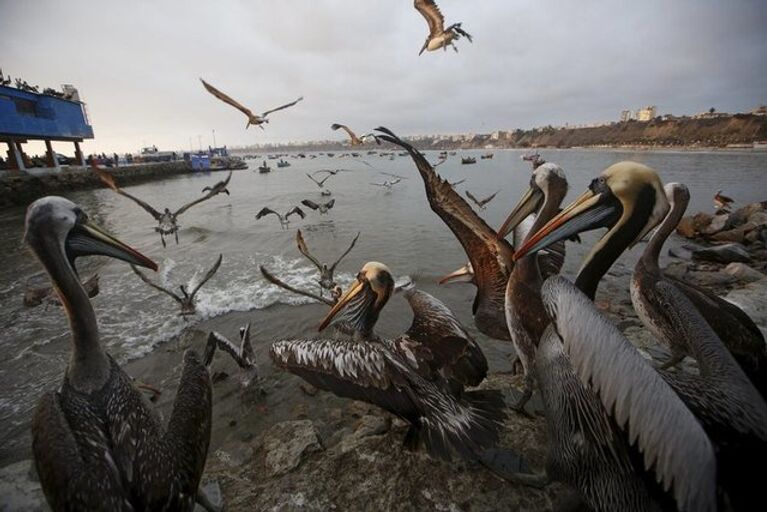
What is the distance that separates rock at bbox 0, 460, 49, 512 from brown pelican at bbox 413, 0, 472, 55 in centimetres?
1029

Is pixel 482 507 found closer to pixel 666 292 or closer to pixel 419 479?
pixel 419 479

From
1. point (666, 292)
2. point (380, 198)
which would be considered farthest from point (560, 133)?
point (666, 292)

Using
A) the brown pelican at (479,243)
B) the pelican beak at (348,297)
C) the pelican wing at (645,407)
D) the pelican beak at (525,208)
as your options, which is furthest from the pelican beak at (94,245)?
the pelican beak at (525,208)

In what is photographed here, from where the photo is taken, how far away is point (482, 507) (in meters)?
2.33

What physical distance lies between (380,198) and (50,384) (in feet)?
72.9

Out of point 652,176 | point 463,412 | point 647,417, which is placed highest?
point 652,176

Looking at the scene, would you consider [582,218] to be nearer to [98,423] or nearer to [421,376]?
[421,376]

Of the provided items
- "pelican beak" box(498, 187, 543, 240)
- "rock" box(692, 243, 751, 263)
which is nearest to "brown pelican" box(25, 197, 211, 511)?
"pelican beak" box(498, 187, 543, 240)

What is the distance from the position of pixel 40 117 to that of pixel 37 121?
3.68 feet

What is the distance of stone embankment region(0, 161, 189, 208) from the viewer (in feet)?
80.6

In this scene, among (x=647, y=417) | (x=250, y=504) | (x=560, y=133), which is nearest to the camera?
(x=647, y=417)

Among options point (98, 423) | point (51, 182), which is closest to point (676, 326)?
point (98, 423)

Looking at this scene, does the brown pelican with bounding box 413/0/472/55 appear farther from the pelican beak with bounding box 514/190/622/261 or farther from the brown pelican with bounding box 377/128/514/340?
the pelican beak with bounding box 514/190/622/261

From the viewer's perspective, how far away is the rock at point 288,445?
2912 mm
